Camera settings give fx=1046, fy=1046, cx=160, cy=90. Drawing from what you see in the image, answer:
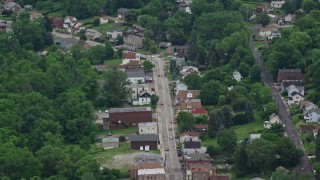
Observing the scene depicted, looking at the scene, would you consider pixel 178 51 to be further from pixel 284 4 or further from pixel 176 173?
pixel 176 173

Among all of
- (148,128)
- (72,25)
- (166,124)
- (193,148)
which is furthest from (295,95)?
(72,25)

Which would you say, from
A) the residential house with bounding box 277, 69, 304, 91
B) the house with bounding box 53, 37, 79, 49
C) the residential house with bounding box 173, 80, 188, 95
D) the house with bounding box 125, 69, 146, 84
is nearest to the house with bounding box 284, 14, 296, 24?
the residential house with bounding box 277, 69, 304, 91

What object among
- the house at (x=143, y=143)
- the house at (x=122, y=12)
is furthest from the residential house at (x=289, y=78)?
the house at (x=122, y=12)

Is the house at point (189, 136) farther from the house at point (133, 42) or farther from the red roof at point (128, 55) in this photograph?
the house at point (133, 42)

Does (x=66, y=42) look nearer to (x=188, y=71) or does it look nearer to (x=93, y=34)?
(x=93, y=34)

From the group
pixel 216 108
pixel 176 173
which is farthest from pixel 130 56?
pixel 176 173

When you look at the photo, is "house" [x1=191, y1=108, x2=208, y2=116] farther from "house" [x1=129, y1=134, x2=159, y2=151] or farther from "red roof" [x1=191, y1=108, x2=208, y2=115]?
"house" [x1=129, y1=134, x2=159, y2=151]
